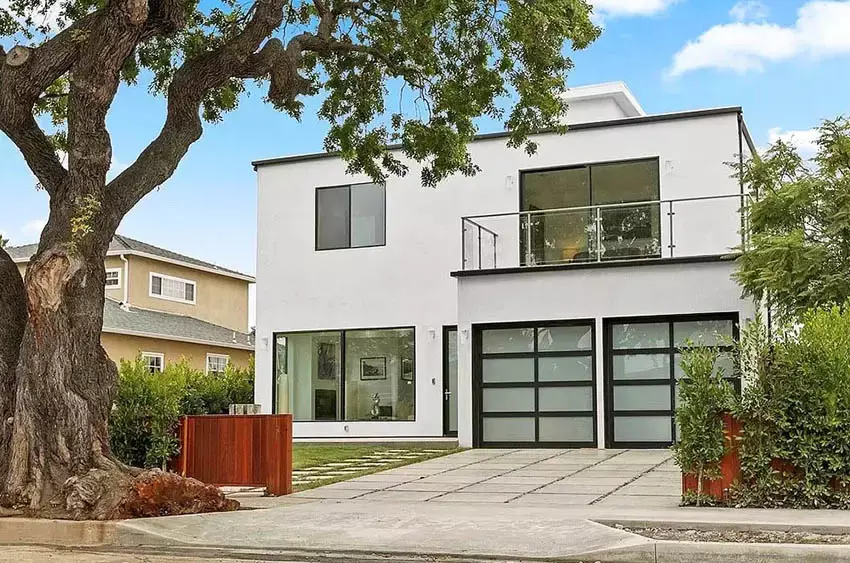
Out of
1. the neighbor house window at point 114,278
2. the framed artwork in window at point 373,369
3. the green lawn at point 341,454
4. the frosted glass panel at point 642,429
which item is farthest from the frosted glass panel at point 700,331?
the neighbor house window at point 114,278

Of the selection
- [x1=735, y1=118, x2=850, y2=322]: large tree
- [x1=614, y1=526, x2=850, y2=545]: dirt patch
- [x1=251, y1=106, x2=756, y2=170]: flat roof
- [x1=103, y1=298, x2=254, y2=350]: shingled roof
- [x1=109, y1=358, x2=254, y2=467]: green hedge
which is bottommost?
[x1=614, y1=526, x2=850, y2=545]: dirt patch

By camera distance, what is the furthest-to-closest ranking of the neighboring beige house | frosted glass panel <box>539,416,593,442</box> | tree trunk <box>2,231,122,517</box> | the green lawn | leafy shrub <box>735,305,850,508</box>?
the neighboring beige house < frosted glass panel <box>539,416,593,442</box> < the green lawn < tree trunk <box>2,231,122,517</box> < leafy shrub <box>735,305,850,508</box>

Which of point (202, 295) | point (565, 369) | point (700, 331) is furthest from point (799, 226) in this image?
point (202, 295)

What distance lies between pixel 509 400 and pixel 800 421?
8900 millimetres

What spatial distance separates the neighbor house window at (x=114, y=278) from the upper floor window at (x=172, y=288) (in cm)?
114

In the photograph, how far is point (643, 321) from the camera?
18.5 metres

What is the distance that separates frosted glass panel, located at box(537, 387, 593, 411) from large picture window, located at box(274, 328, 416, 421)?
3325 mm

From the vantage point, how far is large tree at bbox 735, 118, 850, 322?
52.1ft

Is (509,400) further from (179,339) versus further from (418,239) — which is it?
(179,339)

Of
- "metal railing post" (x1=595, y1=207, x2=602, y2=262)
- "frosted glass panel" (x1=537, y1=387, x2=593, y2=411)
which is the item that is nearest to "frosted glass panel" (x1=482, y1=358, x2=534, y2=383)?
"frosted glass panel" (x1=537, y1=387, x2=593, y2=411)

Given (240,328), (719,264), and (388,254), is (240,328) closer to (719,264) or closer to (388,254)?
(388,254)

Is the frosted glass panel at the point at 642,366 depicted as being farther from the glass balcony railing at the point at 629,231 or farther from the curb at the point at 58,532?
the curb at the point at 58,532

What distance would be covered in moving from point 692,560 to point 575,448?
10.3 meters

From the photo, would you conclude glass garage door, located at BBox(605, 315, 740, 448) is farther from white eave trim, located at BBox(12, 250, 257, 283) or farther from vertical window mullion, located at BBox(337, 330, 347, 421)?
white eave trim, located at BBox(12, 250, 257, 283)
